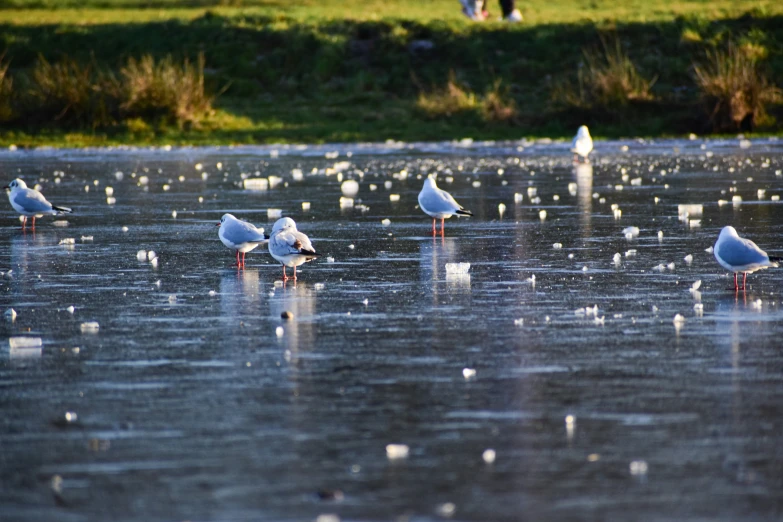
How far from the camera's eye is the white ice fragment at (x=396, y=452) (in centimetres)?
577

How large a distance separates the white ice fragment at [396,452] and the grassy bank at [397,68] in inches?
1150

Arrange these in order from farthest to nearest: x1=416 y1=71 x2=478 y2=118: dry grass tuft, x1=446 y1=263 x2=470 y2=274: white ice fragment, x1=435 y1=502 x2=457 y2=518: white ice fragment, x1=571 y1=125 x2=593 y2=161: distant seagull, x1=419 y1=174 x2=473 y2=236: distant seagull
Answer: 1. x1=416 y1=71 x2=478 y2=118: dry grass tuft
2. x1=571 y1=125 x2=593 y2=161: distant seagull
3. x1=419 y1=174 x2=473 y2=236: distant seagull
4. x1=446 y1=263 x2=470 y2=274: white ice fragment
5. x1=435 y1=502 x2=457 y2=518: white ice fragment

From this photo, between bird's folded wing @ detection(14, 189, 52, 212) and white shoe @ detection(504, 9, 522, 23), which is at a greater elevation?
white shoe @ detection(504, 9, 522, 23)

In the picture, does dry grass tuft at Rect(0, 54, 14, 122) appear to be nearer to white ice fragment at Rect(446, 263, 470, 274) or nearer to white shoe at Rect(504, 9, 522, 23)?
white shoe at Rect(504, 9, 522, 23)

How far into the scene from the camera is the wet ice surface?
5289 mm

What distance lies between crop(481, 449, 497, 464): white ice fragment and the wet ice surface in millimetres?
18

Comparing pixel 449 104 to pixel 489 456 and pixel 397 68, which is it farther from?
pixel 489 456

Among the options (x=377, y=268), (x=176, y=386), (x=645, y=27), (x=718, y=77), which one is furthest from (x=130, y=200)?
(x=645, y=27)

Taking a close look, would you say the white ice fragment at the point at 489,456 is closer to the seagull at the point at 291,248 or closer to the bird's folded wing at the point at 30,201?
the seagull at the point at 291,248

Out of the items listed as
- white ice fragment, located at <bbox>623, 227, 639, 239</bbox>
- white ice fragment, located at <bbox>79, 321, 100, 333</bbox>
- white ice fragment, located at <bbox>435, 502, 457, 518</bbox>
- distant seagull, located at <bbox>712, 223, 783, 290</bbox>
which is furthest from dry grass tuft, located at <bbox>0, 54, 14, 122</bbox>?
white ice fragment, located at <bbox>435, 502, 457, 518</bbox>

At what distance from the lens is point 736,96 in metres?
33.9

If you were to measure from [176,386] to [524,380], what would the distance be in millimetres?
1892

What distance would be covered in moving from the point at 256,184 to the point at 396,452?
1702 centimetres

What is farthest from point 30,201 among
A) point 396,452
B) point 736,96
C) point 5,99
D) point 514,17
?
point 514,17
